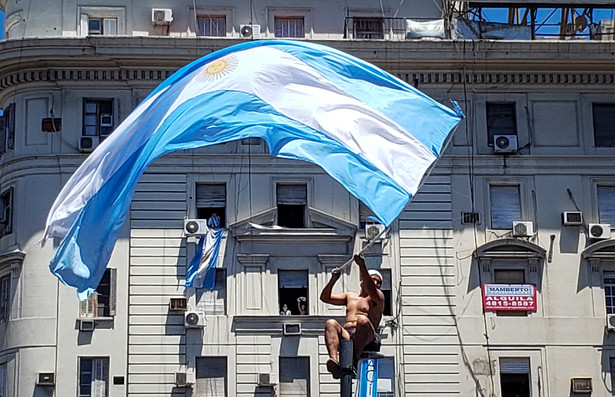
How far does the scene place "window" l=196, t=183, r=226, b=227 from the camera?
136 feet

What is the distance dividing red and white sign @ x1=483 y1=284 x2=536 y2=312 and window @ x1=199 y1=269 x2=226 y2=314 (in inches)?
259

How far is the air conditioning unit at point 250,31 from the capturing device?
41.8 m

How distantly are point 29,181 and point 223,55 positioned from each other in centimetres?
1755

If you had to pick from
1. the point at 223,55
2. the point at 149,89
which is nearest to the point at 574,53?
the point at 149,89

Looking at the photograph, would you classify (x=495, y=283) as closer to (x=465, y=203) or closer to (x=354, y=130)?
(x=465, y=203)

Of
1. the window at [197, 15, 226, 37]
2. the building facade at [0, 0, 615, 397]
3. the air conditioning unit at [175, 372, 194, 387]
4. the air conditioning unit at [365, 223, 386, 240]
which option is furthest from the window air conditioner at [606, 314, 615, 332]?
the window at [197, 15, 226, 37]

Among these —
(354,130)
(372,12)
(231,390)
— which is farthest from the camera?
(372,12)

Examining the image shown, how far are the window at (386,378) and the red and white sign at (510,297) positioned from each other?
2811 mm

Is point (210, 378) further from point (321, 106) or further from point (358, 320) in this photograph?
point (321, 106)

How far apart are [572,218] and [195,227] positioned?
960 centimetres

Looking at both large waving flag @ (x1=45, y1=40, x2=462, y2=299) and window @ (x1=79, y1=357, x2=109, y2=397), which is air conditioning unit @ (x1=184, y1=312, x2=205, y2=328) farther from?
large waving flag @ (x1=45, y1=40, x2=462, y2=299)

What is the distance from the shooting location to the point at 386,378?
40.8 metres

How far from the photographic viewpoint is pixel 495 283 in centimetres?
4125

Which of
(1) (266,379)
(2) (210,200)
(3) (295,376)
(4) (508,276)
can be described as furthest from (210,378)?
(4) (508,276)
